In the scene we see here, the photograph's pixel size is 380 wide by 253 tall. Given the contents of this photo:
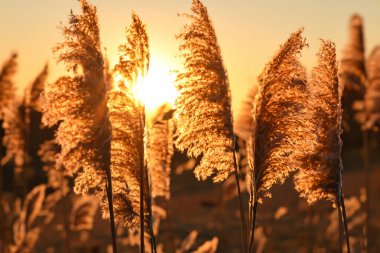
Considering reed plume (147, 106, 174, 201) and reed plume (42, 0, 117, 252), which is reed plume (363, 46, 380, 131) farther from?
reed plume (42, 0, 117, 252)

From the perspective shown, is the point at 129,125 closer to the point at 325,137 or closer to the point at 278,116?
the point at 278,116

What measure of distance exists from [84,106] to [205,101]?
1.24 meters

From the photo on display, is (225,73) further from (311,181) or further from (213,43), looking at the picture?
(311,181)

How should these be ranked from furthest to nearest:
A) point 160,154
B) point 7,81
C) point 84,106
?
point 7,81, point 160,154, point 84,106

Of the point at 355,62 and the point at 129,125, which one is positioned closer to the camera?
the point at 129,125

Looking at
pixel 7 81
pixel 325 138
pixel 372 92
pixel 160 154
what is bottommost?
pixel 325 138

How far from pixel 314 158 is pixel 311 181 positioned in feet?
0.79

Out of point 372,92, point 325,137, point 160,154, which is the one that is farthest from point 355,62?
point 325,137

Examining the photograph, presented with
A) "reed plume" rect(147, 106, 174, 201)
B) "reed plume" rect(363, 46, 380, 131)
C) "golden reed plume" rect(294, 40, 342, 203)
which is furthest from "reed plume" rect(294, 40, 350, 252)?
"reed plume" rect(363, 46, 380, 131)

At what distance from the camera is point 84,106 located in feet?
22.9

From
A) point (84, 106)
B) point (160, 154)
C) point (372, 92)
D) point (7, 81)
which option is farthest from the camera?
point (372, 92)

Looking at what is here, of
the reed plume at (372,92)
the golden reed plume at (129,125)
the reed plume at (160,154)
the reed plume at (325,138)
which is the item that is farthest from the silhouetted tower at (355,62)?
the golden reed plume at (129,125)

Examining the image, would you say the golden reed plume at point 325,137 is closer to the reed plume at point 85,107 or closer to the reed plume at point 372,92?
the reed plume at point 85,107

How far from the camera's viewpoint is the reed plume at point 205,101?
738 centimetres
